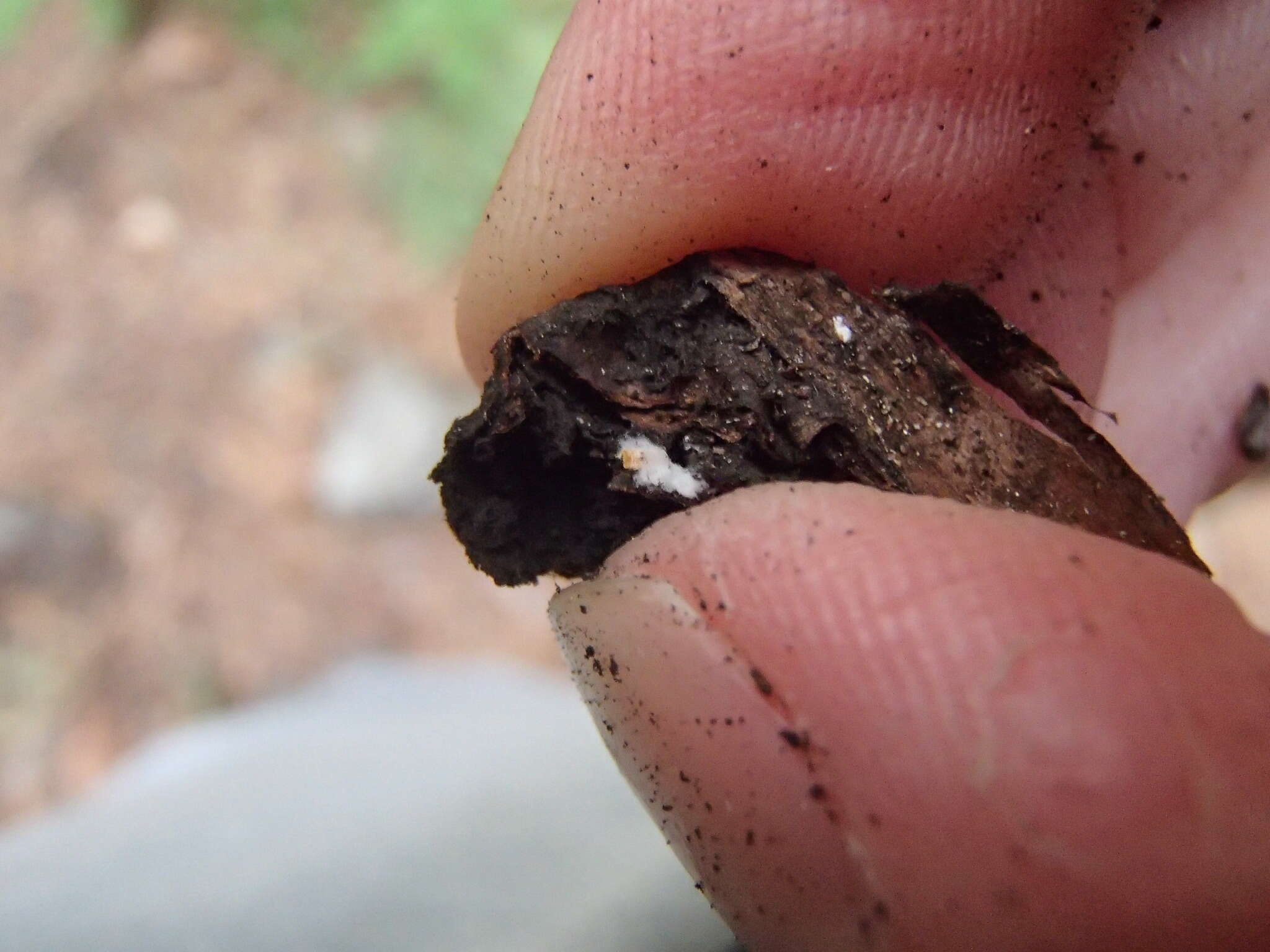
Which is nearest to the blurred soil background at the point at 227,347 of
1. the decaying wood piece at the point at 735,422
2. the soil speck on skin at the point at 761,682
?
the decaying wood piece at the point at 735,422

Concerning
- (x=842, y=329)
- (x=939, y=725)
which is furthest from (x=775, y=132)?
(x=939, y=725)

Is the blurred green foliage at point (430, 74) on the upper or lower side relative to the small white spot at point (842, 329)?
upper

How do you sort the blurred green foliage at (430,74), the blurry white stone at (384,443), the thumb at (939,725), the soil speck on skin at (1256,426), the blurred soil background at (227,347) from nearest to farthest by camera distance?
the thumb at (939,725)
the soil speck on skin at (1256,426)
the blurred soil background at (227,347)
the blurry white stone at (384,443)
the blurred green foliage at (430,74)

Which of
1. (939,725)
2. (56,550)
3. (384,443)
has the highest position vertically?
(56,550)

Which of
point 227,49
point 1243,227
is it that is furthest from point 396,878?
point 227,49

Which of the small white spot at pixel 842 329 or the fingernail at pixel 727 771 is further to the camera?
the small white spot at pixel 842 329

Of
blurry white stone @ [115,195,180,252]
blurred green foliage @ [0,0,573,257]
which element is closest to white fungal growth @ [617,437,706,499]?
blurred green foliage @ [0,0,573,257]

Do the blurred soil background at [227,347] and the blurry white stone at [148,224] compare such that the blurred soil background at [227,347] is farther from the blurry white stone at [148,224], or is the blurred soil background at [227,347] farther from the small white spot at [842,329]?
the small white spot at [842,329]

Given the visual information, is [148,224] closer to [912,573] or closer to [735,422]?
[735,422]
